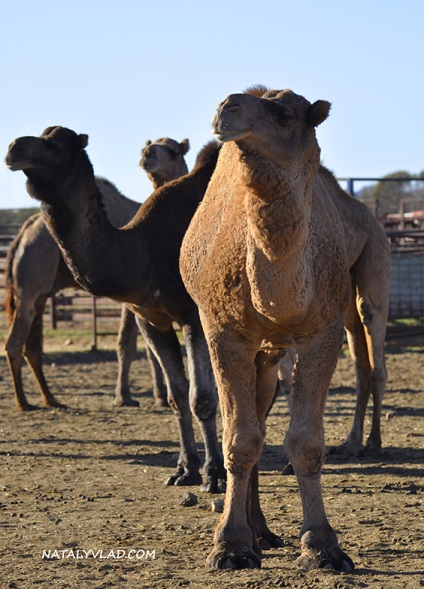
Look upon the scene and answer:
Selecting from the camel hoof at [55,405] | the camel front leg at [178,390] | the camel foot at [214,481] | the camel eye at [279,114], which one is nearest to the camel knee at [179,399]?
the camel front leg at [178,390]

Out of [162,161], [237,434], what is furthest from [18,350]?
[237,434]

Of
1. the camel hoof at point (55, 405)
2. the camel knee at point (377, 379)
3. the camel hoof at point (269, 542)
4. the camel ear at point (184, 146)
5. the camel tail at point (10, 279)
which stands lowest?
the camel hoof at point (55, 405)

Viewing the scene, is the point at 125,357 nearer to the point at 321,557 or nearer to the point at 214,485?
the point at 214,485

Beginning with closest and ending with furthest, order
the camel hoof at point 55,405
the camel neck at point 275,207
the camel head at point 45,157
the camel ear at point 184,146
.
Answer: the camel neck at point 275,207 → the camel head at point 45,157 → the camel ear at point 184,146 → the camel hoof at point 55,405

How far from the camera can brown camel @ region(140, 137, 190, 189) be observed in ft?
29.3

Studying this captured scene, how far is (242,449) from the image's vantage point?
16.3 feet

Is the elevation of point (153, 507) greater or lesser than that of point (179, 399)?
lesser

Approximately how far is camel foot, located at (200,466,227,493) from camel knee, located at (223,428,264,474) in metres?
2.01

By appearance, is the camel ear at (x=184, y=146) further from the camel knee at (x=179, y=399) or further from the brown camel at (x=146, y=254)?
the camel knee at (x=179, y=399)

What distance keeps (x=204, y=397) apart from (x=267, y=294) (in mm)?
2629

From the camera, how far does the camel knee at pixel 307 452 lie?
4.85 m

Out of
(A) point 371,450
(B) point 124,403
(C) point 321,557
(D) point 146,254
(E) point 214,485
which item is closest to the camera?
(C) point 321,557

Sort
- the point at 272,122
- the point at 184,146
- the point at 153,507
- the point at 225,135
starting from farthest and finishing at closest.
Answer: the point at 184,146
the point at 153,507
the point at 272,122
the point at 225,135

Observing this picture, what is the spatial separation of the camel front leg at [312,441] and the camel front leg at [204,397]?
2150 millimetres
